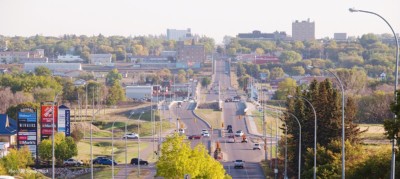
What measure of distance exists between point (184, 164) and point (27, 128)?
71.4 ft

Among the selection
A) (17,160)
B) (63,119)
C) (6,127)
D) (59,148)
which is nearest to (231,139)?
(6,127)

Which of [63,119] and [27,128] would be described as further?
[63,119]

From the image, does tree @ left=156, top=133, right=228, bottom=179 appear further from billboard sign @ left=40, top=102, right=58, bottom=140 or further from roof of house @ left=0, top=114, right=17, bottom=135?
roof of house @ left=0, top=114, right=17, bottom=135

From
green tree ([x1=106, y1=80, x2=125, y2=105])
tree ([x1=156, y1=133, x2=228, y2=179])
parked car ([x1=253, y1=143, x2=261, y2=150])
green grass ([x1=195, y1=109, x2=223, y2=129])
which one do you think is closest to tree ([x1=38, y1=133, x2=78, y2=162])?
tree ([x1=156, y1=133, x2=228, y2=179])

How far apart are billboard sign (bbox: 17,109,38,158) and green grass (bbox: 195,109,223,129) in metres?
45.1

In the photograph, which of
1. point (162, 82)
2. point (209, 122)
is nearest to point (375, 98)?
point (209, 122)

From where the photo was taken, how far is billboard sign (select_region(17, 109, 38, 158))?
234 feet

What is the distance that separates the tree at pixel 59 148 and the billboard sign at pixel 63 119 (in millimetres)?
831

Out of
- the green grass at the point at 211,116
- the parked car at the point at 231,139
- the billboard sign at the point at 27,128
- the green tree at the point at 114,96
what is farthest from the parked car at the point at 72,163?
the green tree at the point at 114,96

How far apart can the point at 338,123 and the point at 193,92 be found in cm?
11235

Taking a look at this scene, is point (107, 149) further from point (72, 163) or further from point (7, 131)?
point (72, 163)

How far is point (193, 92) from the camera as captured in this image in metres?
175

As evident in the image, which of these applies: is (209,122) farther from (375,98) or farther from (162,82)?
(162,82)

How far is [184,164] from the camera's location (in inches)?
2101
